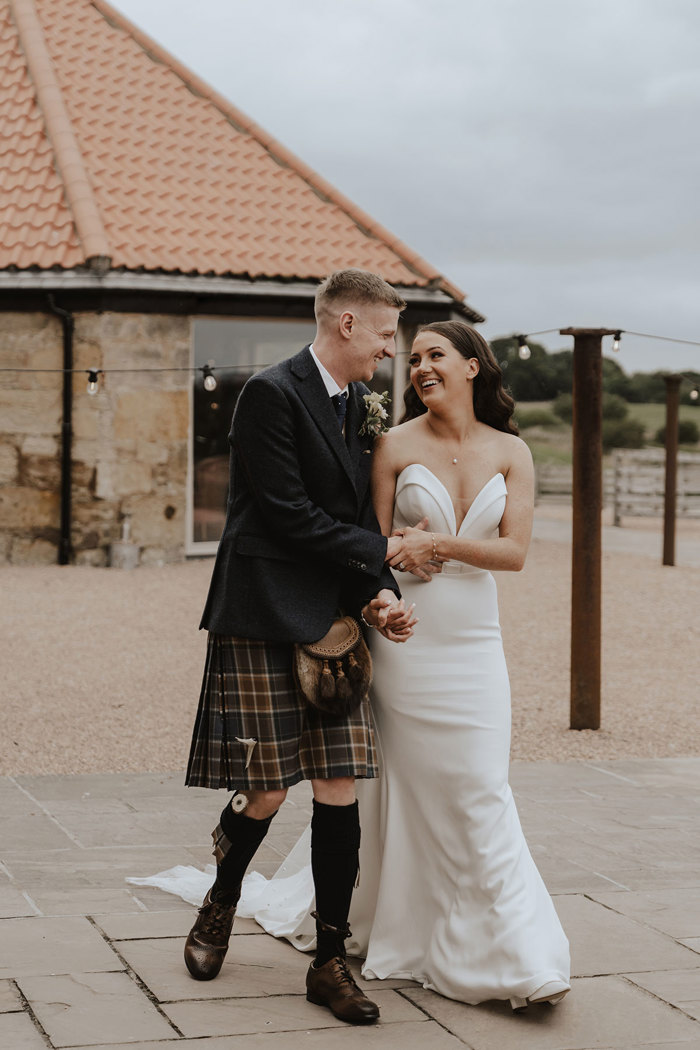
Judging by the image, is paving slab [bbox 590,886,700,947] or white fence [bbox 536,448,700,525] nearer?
paving slab [bbox 590,886,700,947]

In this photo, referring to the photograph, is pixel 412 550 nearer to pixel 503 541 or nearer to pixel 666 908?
pixel 503 541

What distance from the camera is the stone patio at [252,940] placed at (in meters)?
3.35

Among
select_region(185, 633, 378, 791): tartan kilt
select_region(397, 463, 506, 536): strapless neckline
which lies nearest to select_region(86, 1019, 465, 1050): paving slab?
select_region(185, 633, 378, 791): tartan kilt

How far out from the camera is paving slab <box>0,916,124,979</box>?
3.67 meters

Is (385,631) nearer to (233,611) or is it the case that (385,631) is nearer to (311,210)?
(233,611)

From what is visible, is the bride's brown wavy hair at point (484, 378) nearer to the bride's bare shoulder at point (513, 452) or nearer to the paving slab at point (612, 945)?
the bride's bare shoulder at point (513, 452)

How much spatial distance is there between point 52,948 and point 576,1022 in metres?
1.52

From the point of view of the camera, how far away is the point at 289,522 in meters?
3.48

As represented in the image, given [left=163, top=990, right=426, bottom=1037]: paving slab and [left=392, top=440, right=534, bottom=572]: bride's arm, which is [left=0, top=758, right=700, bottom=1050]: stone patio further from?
[left=392, top=440, right=534, bottom=572]: bride's arm

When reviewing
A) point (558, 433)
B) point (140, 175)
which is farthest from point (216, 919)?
point (558, 433)

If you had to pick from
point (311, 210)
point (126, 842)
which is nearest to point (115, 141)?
point (311, 210)

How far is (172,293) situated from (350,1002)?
1130 cm

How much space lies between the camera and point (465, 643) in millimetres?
3871

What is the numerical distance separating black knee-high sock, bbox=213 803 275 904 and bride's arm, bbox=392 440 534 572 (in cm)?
83
